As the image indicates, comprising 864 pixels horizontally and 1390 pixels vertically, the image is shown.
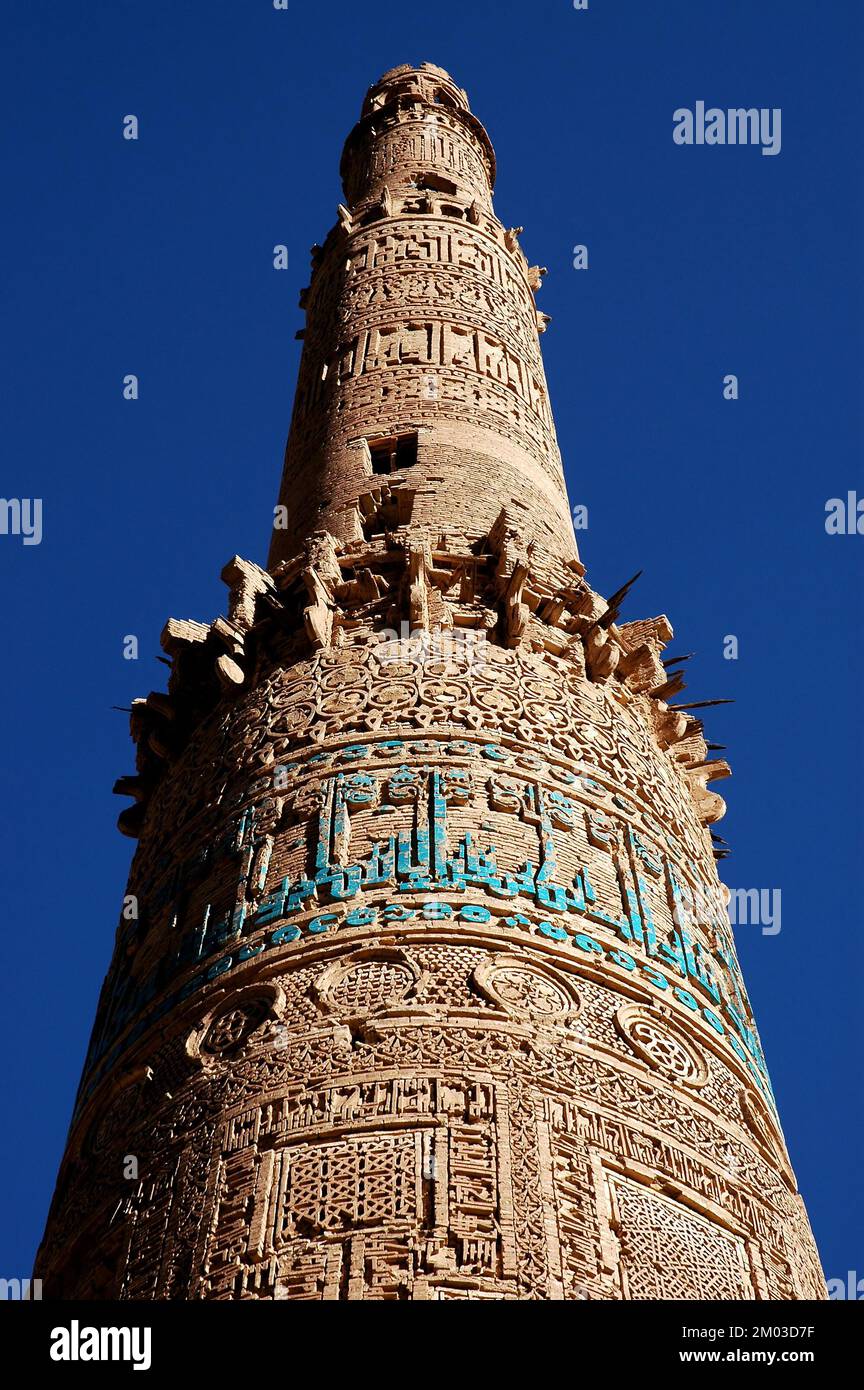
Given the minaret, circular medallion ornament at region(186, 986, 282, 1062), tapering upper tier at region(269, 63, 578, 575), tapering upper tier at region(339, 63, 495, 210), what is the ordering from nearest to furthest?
the minaret
circular medallion ornament at region(186, 986, 282, 1062)
tapering upper tier at region(269, 63, 578, 575)
tapering upper tier at region(339, 63, 495, 210)

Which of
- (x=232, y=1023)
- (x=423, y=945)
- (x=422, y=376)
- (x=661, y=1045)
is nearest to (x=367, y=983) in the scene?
(x=423, y=945)

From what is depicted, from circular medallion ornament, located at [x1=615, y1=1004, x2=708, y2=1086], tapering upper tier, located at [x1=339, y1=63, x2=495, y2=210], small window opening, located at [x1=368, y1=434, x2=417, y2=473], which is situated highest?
tapering upper tier, located at [x1=339, y1=63, x2=495, y2=210]

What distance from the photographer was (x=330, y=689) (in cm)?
905

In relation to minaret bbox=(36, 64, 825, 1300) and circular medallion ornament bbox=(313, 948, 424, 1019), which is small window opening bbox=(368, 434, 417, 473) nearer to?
minaret bbox=(36, 64, 825, 1300)

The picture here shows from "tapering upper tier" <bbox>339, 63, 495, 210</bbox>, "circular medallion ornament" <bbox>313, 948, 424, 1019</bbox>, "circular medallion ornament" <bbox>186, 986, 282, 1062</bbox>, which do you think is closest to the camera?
"circular medallion ornament" <bbox>313, 948, 424, 1019</bbox>

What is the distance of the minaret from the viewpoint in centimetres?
649

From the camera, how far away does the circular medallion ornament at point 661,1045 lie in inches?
294

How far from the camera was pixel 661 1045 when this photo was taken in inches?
299

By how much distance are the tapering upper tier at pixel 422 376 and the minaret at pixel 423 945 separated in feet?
0.13

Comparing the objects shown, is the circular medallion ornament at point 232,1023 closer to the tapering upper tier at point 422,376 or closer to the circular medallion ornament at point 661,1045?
the circular medallion ornament at point 661,1045

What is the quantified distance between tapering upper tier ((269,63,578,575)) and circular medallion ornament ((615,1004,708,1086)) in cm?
291

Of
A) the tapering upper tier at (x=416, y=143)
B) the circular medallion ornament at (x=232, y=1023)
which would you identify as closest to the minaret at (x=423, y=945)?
the circular medallion ornament at (x=232, y=1023)

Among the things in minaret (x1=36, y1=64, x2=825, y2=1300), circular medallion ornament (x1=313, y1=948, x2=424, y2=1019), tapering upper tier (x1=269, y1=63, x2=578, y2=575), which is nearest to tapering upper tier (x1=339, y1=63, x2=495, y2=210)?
tapering upper tier (x1=269, y1=63, x2=578, y2=575)
